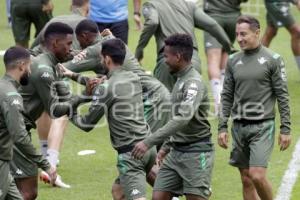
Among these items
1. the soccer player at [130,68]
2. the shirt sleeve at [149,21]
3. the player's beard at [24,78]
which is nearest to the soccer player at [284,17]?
the shirt sleeve at [149,21]

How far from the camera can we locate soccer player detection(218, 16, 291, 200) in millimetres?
9469

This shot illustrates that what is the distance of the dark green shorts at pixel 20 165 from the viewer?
31.5 feet

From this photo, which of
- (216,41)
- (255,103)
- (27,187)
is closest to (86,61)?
(27,187)

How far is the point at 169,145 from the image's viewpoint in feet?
31.3

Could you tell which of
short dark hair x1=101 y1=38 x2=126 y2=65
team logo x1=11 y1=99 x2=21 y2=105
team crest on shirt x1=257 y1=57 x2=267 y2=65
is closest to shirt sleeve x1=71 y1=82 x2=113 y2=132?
short dark hair x1=101 y1=38 x2=126 y2=65

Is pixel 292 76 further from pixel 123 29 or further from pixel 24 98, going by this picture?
pixel 24 98

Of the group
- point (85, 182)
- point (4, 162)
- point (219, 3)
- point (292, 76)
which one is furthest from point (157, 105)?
point (292, 76)

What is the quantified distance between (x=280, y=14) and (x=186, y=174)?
691 cm

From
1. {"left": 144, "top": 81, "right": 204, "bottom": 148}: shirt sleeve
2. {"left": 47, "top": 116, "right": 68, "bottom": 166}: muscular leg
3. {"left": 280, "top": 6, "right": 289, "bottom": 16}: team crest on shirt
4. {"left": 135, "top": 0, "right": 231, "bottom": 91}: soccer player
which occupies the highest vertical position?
{"left": 144, "top": 81, "right": 204, "bottom": 148}: shirt sleeve

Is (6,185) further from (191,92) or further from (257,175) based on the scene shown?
(257,175)

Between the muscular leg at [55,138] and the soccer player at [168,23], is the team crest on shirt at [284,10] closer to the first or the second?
the soccer player at [168,23]

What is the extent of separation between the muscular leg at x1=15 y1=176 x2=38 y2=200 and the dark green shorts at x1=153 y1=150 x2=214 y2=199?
1.25 m

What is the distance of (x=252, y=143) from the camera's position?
31.3ft

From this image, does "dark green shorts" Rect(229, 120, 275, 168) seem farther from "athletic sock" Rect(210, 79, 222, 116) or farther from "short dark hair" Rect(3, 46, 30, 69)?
"athletic sock" Rect(210, 79, 222, 116)
